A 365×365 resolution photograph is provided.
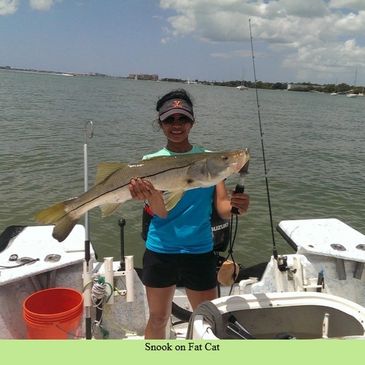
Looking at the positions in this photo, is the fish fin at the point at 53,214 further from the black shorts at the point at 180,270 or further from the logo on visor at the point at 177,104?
the logo on visor at the point at 177,104

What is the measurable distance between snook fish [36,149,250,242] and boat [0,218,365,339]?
3.92 feet

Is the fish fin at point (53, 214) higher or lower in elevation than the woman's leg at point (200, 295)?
higher

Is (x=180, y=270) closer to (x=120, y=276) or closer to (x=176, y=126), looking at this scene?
(x=176, y=126)

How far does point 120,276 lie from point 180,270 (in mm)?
1574

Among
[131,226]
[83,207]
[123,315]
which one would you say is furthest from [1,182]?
[83,207]

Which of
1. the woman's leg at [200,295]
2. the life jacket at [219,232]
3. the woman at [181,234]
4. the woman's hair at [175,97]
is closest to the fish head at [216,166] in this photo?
the woman at [181,234]

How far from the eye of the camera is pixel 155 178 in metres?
3.29

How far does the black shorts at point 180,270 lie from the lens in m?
3.57

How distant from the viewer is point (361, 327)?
2820mm

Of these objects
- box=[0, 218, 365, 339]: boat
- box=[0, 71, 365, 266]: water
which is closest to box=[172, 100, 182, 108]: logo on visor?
box=[0, 71, 365, 266]: water

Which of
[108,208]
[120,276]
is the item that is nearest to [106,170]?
[108,208]

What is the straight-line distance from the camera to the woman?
3.51 metres

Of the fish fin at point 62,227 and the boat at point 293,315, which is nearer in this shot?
the boat at point 293,315

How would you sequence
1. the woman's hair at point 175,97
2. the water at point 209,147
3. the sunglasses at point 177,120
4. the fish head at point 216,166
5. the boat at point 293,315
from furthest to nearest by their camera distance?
1. the water at point 209,147
2. the woman's hair at point 175,97
3. the sunglasses at point 177,120
4. the fish head at point 216,166
5. the boat at point 293,315
